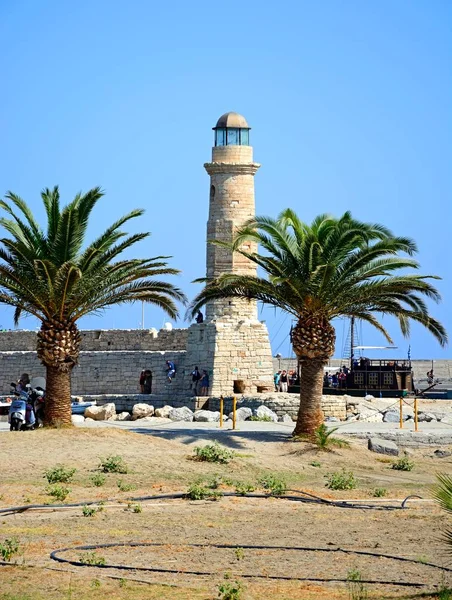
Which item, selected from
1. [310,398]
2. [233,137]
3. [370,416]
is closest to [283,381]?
[370,416]

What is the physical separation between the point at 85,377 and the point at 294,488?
23.1 meters

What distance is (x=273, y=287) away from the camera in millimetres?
21031

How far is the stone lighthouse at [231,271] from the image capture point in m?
33.8

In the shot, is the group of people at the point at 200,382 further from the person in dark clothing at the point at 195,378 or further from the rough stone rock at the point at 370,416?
the rough stone rock at the point at 370,416

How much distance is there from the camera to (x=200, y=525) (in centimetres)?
1309

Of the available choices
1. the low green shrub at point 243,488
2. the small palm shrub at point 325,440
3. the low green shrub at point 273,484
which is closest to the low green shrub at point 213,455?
the low green shrub at point 273,484

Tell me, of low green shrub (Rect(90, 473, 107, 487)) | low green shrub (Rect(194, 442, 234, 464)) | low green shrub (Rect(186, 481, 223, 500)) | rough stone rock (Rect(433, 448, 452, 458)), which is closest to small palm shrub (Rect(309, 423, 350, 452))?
rough stone rock (Rect(433, 448, 452, 458))

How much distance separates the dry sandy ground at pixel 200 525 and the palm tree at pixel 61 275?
1.33 m

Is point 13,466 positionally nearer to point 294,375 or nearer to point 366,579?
point 366,579

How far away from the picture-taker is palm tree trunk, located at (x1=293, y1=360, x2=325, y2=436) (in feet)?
70.7

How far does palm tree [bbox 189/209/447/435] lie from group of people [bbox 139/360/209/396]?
499 inches

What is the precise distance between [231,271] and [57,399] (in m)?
14.2

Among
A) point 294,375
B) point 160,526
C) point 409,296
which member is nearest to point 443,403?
point 294,375

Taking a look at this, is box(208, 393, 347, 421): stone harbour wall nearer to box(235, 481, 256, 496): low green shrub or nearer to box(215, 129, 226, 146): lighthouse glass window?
box(215, 129, 226, 146): lighthouse glass window
